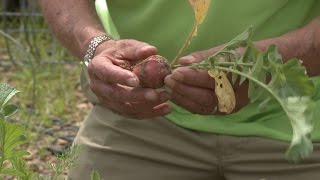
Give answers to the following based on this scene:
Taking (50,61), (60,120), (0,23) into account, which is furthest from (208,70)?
(0,23)

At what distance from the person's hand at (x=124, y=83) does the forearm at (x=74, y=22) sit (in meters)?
0.17

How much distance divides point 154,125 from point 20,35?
9.11 feet

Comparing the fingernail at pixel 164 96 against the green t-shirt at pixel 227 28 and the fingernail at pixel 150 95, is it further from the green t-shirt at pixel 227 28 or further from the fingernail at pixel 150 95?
the green t-shirt at pixel 227 28

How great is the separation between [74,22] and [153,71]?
46 centimetres

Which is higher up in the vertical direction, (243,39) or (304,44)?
(243,39)

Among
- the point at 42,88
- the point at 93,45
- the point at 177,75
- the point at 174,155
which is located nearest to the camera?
the point at 177,75

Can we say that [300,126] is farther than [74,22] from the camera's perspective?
No

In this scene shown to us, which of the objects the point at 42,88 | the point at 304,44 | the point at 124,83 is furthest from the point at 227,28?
the point at 42,88

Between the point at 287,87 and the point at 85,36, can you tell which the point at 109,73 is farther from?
the point at 287,87

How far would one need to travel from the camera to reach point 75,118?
3518 mm

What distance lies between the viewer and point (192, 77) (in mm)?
1342

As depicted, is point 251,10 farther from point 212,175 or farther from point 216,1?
point 212,175

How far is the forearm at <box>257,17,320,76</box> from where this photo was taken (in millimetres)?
1563

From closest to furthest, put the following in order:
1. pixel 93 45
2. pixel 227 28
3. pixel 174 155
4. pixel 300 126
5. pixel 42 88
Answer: pixel 300 126, pixel 93 45, pixel 227 28, pixel 174 155, pixel 42 88
